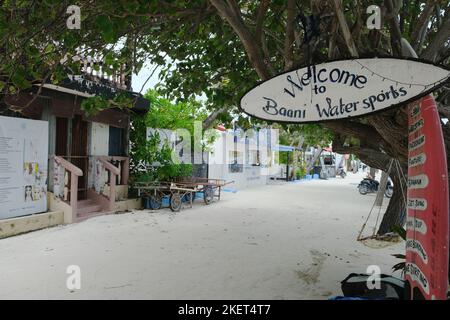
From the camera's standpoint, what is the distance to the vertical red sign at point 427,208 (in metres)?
2.08

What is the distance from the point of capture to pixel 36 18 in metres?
4.26

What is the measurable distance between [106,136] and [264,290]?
25.7 ft

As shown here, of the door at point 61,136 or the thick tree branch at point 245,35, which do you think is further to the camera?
the door at point 61,136

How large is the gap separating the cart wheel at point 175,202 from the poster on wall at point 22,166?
11.1ft

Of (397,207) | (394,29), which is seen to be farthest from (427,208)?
(397,207)

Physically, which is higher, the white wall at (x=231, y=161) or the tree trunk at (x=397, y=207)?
the white wall at (x=231, y=161)

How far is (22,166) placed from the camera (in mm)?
7469

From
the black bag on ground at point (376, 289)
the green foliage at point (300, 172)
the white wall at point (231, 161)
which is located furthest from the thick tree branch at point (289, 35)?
the green foliage at point (300, 172)

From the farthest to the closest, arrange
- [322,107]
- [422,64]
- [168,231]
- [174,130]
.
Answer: [174,130], [168,231], [322,107], [422,64]

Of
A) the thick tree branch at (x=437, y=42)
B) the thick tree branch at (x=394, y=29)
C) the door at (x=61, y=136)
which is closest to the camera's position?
the thick tree branch at (x=394, y=29)

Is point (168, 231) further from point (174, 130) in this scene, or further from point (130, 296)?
point (174, 130)

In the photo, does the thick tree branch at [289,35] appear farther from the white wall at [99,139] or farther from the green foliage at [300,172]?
the green foliage at [300,172]

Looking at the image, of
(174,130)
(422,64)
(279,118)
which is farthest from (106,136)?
(422,64)
